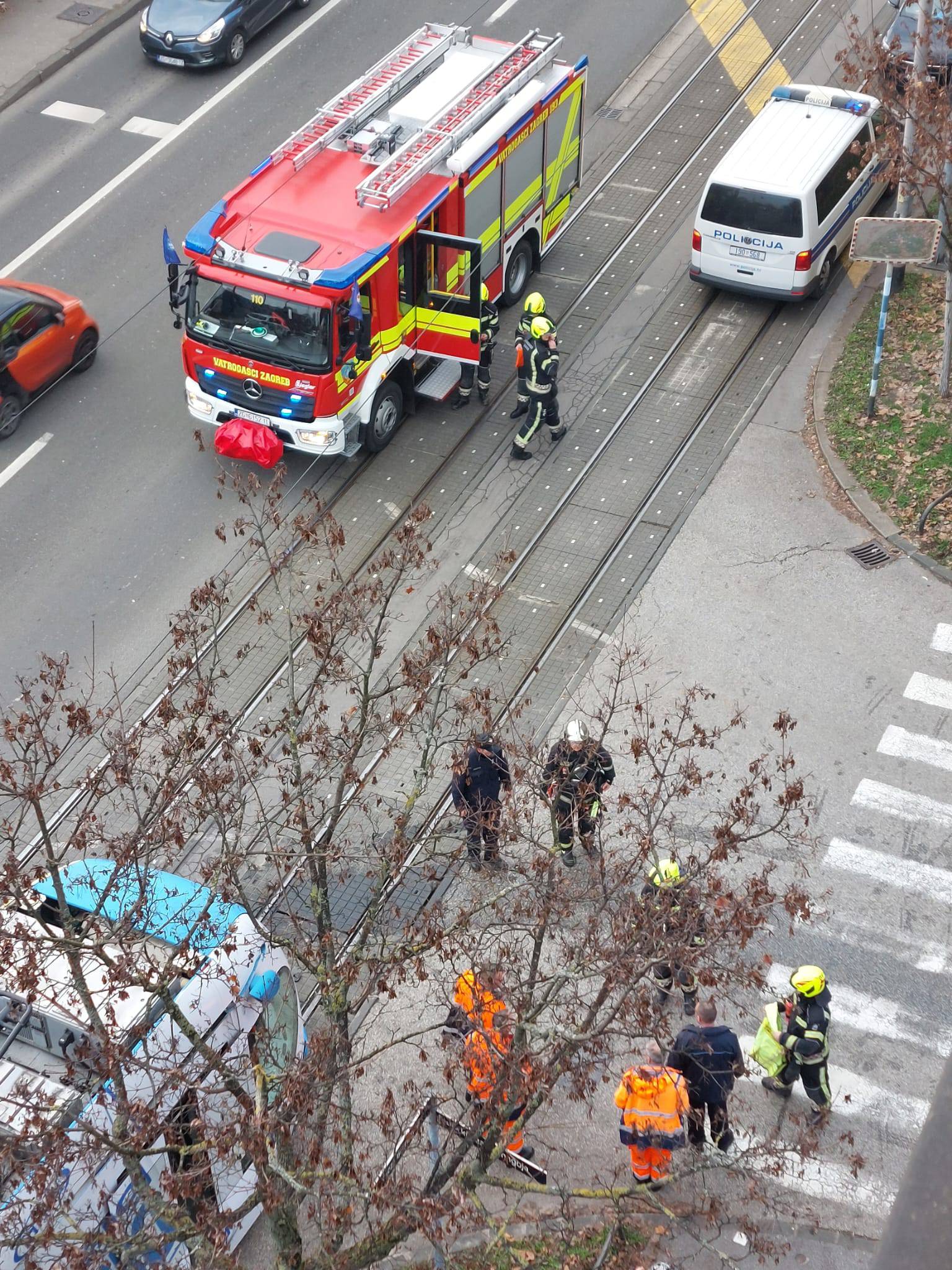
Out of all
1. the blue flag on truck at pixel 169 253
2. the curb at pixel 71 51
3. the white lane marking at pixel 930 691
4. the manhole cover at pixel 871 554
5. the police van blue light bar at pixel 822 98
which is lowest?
the white lane marking at pixel 930 691

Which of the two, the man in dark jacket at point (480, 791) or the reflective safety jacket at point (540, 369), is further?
the reflective safety jacket at point (540, 369)

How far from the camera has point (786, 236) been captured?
18141mm

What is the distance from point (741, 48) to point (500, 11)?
3.95 meters

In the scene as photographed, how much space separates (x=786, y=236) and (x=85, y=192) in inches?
384

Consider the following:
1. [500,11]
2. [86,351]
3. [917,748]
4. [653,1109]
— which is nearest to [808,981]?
[653,1109]

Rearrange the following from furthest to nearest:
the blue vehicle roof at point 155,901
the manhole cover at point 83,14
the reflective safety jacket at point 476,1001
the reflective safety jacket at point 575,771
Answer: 1. the manhole cover at point 83,14
2. the reflective safety jacket at point 575,771
3. the blue vehicle roof at point 155,901
4. the reflective safety jacket at point 476,1001

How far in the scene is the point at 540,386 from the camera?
16469 millimetres

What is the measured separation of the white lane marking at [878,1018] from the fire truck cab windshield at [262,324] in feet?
25.3

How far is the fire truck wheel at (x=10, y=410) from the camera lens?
56.2ft

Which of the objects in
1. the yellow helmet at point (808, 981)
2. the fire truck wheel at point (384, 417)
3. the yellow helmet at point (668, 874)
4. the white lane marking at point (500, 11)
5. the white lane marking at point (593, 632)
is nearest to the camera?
the yellow helmet at point (808, 981)

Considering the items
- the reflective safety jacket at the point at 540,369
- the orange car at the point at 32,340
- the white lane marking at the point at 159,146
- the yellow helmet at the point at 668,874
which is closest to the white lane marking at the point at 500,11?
the white lane marking at the point at 159,146

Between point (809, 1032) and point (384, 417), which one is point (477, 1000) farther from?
point (384, 417)

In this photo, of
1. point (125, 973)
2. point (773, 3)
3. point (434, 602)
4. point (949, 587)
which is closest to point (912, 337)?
point (949, 587)

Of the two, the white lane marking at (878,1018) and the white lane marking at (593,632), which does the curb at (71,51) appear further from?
the white lane marking at (878,1018)
